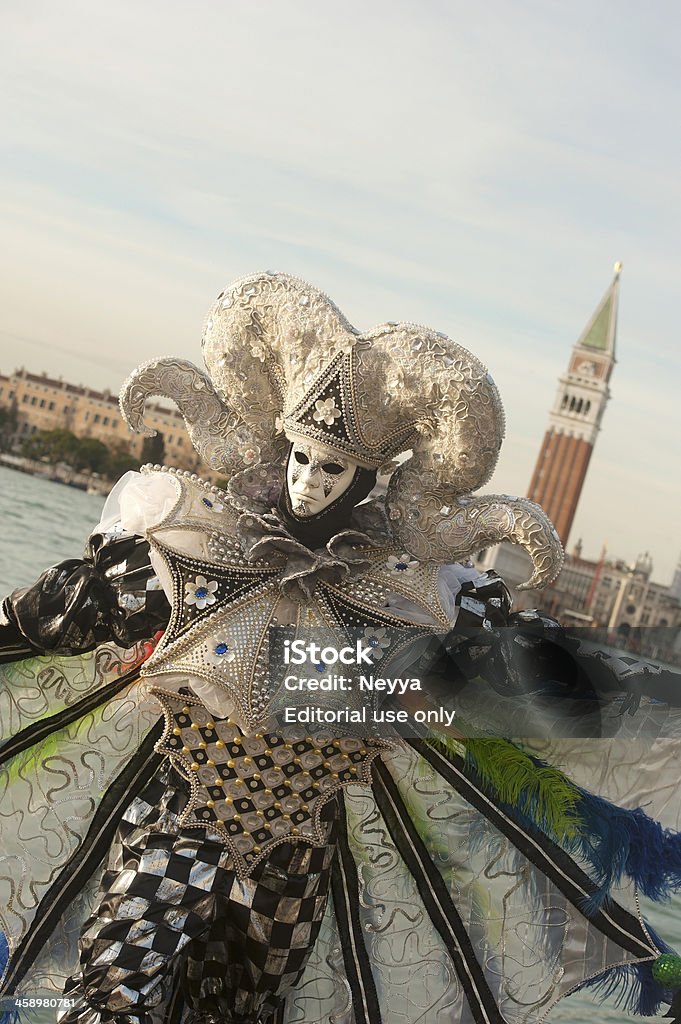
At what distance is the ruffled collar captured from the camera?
2.68 m

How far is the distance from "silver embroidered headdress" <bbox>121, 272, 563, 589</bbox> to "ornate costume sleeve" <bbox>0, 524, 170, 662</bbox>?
315 mm

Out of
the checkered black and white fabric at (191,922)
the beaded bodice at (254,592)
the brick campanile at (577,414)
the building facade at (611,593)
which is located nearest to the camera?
the checkered black and white fabric at (191,922)

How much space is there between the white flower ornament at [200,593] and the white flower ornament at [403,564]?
39 cm

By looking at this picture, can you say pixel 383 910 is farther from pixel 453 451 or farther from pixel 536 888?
pixel 453 451

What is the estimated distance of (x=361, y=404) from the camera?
2.66 metres

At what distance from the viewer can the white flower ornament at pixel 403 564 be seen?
2.76m

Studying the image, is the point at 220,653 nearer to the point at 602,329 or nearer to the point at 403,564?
the point at 403,564

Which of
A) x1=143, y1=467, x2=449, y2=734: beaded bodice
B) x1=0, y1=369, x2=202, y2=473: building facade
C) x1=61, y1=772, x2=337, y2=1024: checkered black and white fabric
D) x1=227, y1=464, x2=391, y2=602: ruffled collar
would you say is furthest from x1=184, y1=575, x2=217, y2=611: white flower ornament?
x1=0, y1=369, x2=202, y2=473: building facade

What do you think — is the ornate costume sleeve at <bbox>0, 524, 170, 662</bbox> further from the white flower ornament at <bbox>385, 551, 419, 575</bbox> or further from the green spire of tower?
the green spire of tower

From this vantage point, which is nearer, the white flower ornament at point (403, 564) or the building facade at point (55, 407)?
the white flower ornament at point (403, 564)

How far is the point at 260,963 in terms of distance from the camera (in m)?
2.72

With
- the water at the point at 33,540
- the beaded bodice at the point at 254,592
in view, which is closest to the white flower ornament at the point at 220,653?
the beaded bodice at the point at 254,592

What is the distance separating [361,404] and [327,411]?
7 cm

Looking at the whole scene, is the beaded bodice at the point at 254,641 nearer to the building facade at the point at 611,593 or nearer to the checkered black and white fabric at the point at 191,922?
the checkered black and white fabric at the point at 191,922
